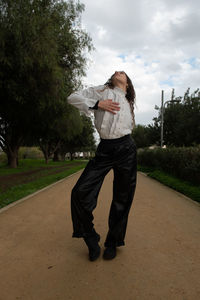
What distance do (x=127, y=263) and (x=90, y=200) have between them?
748 mm

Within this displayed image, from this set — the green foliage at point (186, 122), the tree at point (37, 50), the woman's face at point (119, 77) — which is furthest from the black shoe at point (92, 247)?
the green foliage at point (186, 122)

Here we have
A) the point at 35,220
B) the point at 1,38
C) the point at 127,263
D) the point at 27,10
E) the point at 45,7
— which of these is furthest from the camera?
the point at 45,7

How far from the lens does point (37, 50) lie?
9.50 metres

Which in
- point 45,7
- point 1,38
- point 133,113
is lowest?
point 133,113

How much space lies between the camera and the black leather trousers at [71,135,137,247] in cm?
270

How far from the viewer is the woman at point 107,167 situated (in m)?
2.71

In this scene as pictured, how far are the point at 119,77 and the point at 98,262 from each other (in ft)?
6.74

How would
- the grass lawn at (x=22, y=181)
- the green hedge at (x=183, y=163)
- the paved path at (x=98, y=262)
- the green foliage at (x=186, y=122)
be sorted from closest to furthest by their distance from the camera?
the paved path at (x=98, y=262), the grass lawn at (x=22, y=181), the green hedge at (x=183, y=163), the green foliage at (x=186, y=122)

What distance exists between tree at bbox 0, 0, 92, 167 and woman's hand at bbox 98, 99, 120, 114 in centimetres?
737

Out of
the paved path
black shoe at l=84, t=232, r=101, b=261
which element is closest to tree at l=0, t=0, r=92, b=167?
the paved path

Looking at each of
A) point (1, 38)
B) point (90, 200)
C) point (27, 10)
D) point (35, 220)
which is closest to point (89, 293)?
point (90, 200)

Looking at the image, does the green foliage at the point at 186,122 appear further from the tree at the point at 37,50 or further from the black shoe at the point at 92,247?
the black shoe at the point at 92,247

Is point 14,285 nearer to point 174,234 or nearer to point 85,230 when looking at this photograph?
point 85,230

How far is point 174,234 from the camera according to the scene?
369 centimetres
